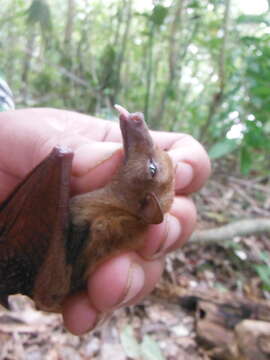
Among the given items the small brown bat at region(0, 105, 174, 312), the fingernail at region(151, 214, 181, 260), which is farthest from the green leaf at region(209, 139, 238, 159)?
the small brown bat at region(0, 105, 174, 312)

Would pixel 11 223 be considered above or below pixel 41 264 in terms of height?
above

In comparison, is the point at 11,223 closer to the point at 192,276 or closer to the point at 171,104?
the point at 192,276

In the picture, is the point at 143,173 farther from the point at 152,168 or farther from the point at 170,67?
the point at 170,67

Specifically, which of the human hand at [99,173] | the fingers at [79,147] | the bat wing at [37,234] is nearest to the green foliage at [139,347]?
the human hand at [99,173]

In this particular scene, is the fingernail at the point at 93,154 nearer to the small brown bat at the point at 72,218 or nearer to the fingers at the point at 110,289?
the small brown bat at the point at 72,218

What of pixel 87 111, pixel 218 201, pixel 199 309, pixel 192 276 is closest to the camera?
pixel 199 309

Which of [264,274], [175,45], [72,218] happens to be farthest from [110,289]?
[175,45]

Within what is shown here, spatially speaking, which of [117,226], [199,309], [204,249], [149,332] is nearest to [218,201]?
[204,249]

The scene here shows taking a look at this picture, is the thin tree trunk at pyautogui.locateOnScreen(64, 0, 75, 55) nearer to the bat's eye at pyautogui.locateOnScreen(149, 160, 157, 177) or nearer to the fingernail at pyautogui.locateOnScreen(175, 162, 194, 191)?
the fingernail at pyautogui.locateOnScreen(175, 162, 194, 191)
